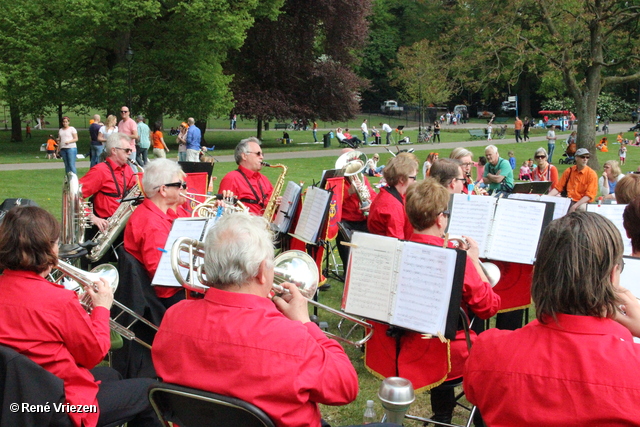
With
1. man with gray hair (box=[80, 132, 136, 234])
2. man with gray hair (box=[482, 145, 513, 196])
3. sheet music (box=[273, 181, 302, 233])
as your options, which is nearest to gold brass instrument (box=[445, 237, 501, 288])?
sheet music (box=[273, 181, 302, 233])

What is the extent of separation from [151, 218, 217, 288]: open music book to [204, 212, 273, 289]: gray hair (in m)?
1.70

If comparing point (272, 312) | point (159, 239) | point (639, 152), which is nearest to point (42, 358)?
point (272, 312)

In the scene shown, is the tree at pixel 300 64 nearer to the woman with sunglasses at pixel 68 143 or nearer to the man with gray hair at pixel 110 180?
the woman with sunglasses at pixel 68 143

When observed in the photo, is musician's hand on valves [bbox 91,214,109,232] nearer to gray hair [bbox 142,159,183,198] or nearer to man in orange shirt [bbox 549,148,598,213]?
gray hair [bbox 142,159,183,198]

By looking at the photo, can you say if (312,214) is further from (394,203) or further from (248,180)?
(248,180)

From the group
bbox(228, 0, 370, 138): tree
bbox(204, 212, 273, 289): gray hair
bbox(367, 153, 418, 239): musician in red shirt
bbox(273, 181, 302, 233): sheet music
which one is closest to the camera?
bbox(204, 212, 273, 289): gray hair

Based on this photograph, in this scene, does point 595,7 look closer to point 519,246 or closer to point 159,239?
point 519,246

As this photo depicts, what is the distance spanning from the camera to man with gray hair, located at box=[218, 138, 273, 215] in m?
6.55

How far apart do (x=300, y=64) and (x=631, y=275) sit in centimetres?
2826

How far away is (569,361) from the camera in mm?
2084

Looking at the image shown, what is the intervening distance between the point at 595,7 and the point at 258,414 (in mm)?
19018

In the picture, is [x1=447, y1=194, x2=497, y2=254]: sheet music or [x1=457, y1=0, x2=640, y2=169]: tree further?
[x1=457, y1=0, x2=640, y2=169]: tree

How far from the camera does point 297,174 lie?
18.3 m

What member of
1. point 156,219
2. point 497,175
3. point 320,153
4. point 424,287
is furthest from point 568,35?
point 424,287
